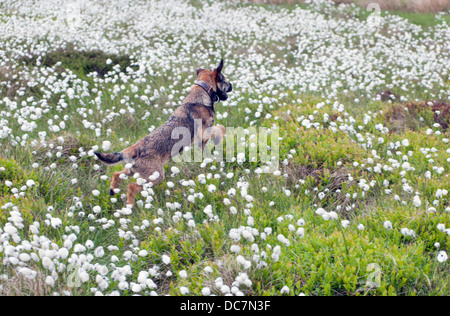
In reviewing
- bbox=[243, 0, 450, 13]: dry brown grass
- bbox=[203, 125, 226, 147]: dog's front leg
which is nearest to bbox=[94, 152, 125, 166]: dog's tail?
bbox=[203, 125, 226, 147]: dog's front leg

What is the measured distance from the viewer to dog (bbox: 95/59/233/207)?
512 centimetres

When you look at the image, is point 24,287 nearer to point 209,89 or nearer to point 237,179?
point 237,179

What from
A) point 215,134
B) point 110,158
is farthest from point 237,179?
point 110,158

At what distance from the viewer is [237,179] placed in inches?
232

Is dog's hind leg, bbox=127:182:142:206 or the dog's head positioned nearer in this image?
dog's hind leg, bbox=127:182:142:206

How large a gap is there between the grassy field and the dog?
0.98 ft

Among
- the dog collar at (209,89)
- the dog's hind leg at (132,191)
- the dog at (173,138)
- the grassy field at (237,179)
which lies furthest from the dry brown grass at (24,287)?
the dog collar at (209,89)

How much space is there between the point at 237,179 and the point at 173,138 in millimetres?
1234

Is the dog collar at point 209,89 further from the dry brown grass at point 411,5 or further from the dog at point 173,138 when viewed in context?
the dry brown grass at point 411,5

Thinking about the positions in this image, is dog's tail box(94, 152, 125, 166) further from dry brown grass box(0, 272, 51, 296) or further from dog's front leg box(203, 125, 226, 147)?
dry brown grass box(0, 272, 51, 296)

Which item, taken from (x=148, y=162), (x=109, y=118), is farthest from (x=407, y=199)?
(x=109, y=118)

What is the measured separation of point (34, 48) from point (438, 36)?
14.3 m

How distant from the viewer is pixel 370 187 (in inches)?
215

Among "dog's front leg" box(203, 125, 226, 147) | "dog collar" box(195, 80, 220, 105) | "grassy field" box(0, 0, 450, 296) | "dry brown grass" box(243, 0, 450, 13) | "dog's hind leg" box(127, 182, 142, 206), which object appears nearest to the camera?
"grassy field" box(0, 0, 450, 296)
